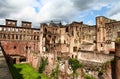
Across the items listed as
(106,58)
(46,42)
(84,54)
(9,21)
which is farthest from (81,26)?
(106,58)

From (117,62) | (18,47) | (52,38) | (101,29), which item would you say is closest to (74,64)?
(117,62)

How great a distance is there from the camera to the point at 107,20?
39969 millimetres

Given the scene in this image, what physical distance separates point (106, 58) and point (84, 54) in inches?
172

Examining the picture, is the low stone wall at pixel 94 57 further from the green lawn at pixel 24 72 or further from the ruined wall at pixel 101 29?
the ruined wall at pixel 101 29

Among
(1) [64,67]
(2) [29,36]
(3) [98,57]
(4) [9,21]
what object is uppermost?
(4) [9,21]

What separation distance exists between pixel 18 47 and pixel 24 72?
11503 mm

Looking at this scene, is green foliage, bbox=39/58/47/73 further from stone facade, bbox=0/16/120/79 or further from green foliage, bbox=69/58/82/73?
→ green foliage, bbox=69/58/82/73

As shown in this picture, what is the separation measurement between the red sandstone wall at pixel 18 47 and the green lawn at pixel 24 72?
232 inches

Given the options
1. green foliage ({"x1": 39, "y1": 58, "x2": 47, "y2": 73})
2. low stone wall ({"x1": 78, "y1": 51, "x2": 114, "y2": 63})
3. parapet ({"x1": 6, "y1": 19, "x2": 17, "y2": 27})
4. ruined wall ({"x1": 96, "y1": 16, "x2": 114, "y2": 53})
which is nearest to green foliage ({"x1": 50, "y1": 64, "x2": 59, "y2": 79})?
green foliage ({"x1": 39, "y1": 58, "x2": 47, "y2": 73})

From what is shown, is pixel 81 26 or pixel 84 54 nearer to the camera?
pixel 84 54

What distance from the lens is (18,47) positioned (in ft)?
134

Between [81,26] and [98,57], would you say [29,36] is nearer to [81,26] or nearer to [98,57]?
[81,26]

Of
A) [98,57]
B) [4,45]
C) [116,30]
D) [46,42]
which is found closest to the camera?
[98,57]

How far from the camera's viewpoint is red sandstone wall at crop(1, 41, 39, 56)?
39.2 meters
